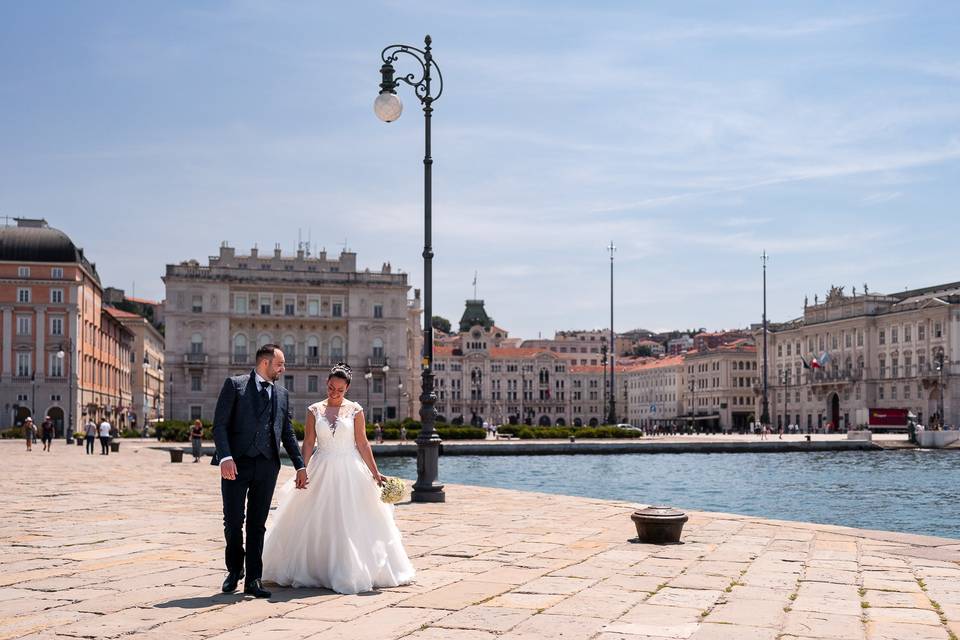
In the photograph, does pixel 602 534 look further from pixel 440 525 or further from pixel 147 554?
pixel 147 554

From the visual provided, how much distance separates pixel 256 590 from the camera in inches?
313

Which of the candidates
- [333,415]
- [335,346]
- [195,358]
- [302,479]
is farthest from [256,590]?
[335,346]

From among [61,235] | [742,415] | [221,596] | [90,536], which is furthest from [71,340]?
[742,415]

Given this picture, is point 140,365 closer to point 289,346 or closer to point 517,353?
point 289,346

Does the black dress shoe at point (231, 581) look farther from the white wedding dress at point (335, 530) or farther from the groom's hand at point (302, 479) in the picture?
the groom's hand at point (302, 479)

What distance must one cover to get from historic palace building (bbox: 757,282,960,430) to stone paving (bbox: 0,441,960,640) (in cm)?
8728

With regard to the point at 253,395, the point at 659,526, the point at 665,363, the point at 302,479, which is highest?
the point at 665,363

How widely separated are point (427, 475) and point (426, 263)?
364 centimetres

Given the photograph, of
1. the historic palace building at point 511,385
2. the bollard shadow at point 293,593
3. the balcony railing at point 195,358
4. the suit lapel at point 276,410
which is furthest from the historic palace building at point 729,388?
the suit lapel at point 276,410

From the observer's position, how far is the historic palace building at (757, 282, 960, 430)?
104 metres

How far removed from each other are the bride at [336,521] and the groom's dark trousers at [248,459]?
376mm

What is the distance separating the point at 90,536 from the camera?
39.4 feet

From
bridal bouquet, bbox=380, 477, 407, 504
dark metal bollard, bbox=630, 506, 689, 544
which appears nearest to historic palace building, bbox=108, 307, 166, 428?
dark metal bollard, bbox=630, 506, 689, 544

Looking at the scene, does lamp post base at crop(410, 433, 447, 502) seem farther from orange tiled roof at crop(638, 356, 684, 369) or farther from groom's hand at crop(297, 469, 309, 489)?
orange tiled roof at crop(638, 356, 684, 369)
